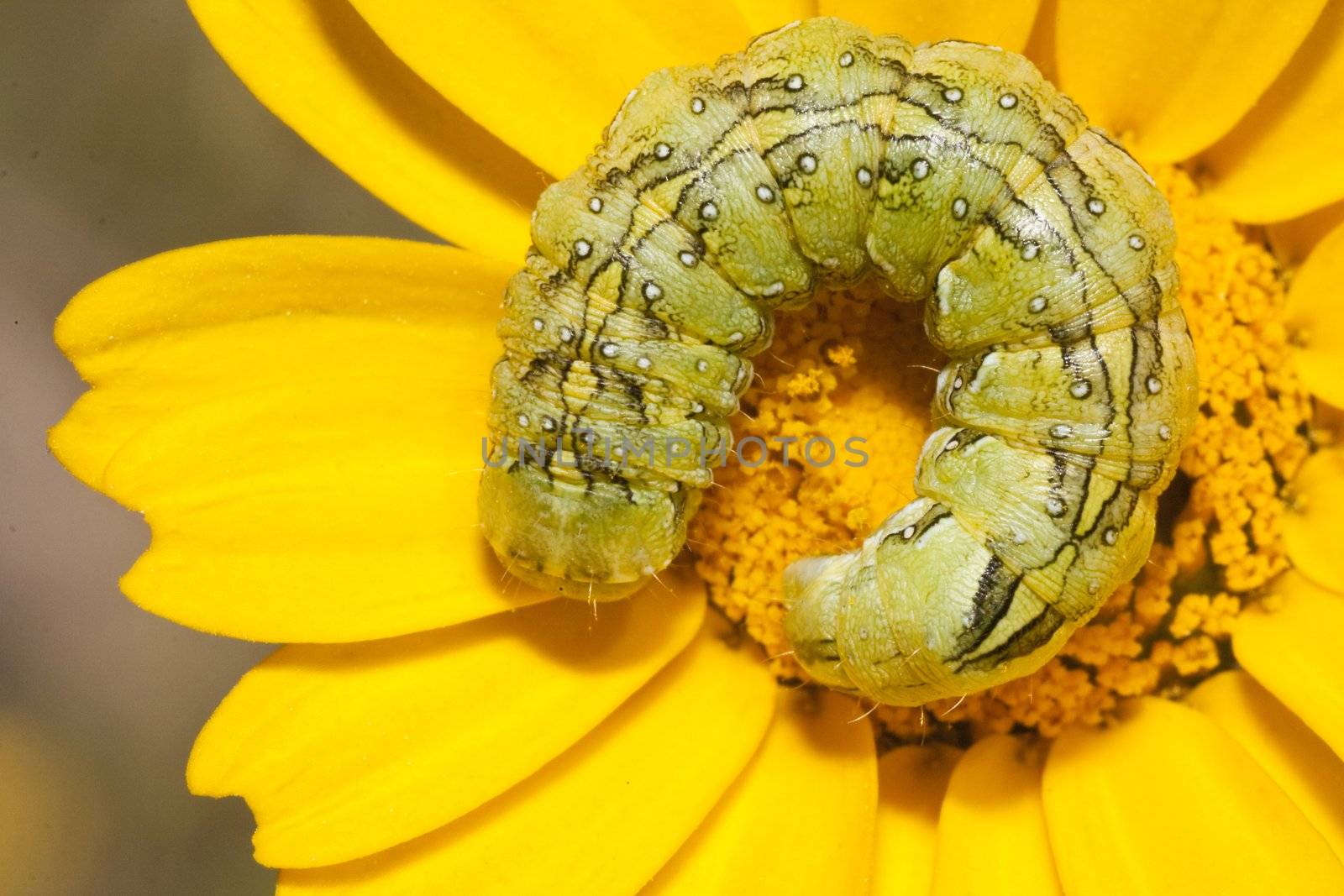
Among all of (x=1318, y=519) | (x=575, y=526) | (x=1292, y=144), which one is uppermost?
(x=1292, y=144)

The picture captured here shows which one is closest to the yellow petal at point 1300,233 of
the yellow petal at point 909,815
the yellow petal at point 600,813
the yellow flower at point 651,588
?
the yellow flower at point 651,588

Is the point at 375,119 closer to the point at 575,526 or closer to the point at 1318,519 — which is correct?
the point at 575,526

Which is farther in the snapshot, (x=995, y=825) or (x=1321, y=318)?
(x=995, y=825)

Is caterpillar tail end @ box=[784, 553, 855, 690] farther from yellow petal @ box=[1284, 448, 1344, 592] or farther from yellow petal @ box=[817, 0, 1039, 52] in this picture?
yellow petal @ box=[817, 0, 1039, 52]

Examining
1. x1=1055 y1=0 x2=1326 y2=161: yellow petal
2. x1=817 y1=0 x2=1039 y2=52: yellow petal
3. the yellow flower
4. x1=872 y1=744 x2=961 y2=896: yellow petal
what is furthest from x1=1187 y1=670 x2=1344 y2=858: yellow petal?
x1=817 y1=0 x2=1039 y2=52: yellow petal

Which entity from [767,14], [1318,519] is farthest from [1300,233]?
[767,14]

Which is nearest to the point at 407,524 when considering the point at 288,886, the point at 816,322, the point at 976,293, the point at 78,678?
the point at 288,886
